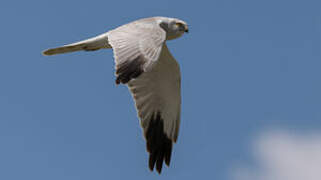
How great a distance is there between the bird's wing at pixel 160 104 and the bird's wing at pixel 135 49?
1.73 m

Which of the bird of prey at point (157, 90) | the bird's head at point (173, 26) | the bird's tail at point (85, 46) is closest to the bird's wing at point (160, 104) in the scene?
the bird of prey at point (157, 90)

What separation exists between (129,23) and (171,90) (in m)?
1.68

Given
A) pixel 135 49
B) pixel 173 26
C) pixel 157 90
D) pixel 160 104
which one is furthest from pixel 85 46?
pixel 135 49

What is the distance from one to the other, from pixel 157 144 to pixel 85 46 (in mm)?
1912

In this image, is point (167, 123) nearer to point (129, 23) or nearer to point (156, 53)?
point (129, 23)

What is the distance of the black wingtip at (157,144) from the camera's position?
12203 millimetres

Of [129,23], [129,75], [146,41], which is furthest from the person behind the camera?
[129,23]

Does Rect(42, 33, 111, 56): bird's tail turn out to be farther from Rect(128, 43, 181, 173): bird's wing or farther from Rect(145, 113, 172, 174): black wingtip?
Rect(145, 113, 172, 174): black wingtip

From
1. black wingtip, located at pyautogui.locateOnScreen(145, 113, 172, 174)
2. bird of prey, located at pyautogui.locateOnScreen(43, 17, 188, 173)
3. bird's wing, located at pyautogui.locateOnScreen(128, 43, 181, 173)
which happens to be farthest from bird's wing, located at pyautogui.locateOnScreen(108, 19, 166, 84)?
black wingtip, located at pyautogui.locateOnScreen(145, 113, 172, 174)

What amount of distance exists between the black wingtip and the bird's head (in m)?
1.37

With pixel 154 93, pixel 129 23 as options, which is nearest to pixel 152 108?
pixel 154 93

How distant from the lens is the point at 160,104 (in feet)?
41.5

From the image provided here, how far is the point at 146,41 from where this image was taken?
1000 centimetres

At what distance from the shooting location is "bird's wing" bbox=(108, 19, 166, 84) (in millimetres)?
9398
